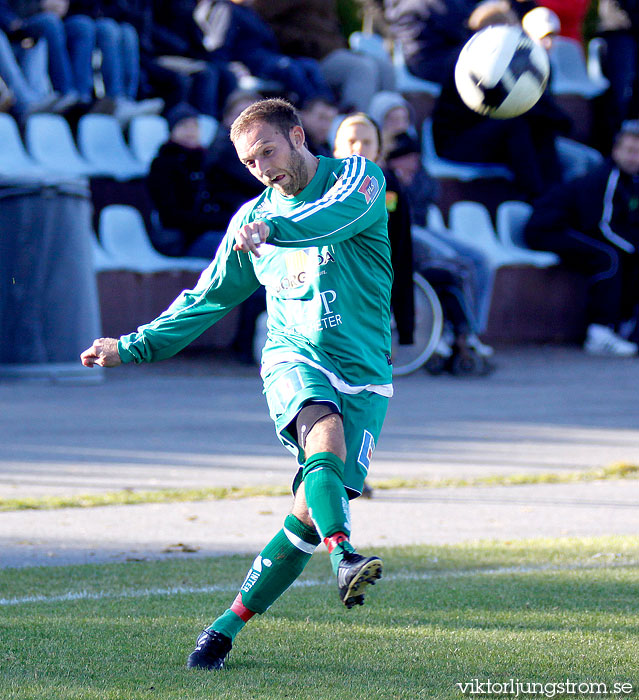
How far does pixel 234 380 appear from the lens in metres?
12.4

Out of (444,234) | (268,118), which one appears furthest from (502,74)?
(444,234)

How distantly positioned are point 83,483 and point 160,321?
140 inches

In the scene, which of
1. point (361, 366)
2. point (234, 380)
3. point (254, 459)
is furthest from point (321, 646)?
point (234, 380)

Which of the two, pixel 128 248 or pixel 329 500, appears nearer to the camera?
pixel 329 500

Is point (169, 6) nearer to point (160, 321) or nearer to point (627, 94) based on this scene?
point (627, 94)

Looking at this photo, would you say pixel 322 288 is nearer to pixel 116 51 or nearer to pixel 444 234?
pixel 444 234

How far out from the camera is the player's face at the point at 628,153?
1473 centimetres

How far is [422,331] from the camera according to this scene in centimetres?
1268

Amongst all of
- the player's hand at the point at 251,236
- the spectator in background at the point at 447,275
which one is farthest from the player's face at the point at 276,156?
the spectator in background at the point at 447,275

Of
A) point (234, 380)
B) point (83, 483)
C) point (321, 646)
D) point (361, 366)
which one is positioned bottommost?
point (234, 380)

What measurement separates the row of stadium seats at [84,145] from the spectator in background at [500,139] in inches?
121

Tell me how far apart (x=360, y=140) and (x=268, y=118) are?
3026mm

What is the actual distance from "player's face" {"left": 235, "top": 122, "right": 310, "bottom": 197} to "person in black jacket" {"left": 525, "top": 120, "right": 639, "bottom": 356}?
1116 centimetres

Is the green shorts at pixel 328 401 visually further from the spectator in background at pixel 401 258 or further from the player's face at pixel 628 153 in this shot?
the player's face at pixel 628 153
